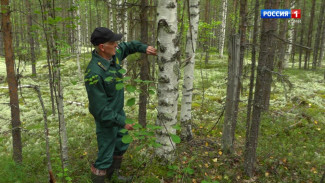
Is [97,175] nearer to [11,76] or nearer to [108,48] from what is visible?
[108,48]

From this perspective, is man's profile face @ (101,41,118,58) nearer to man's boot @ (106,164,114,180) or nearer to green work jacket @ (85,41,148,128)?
green work jacket @ (85,41,148,128)

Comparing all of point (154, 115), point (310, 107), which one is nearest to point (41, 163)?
point (154, 115)

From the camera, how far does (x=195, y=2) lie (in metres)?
5.46

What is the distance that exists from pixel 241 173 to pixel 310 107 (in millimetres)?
7105

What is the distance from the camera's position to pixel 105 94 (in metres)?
3.38

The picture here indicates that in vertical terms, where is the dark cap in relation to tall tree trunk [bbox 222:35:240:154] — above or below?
above

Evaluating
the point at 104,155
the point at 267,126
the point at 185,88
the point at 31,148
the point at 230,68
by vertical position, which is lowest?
the point at 31,148

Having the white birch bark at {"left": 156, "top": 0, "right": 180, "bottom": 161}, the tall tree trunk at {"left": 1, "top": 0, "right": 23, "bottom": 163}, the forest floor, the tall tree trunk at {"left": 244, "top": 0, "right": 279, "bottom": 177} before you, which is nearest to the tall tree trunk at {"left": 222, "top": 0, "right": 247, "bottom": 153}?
the forest floor

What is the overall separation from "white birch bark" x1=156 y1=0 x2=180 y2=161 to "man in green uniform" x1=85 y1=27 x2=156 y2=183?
1.45 feet

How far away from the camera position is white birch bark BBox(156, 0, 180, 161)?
11.0 ft

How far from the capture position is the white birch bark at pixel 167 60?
3354mm

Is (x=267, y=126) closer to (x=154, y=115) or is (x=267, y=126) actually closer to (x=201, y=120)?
(x=201, y=120)

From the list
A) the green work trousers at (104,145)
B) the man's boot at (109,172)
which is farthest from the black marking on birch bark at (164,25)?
the man's boot at (109,172)

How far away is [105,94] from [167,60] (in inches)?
44.5
